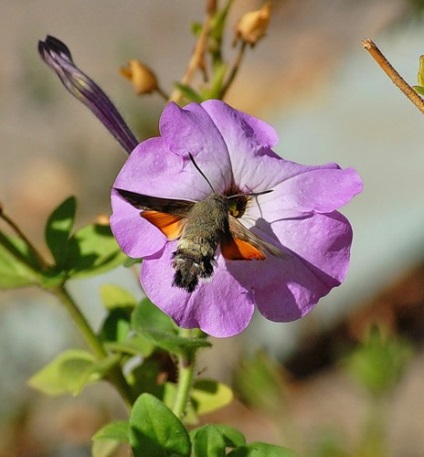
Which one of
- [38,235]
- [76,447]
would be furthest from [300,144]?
[76,447]

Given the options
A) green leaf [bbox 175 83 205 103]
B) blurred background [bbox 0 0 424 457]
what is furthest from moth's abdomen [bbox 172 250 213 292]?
blurred background [bbox 0 0 424 457]

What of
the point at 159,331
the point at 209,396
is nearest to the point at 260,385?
the point at 209,396

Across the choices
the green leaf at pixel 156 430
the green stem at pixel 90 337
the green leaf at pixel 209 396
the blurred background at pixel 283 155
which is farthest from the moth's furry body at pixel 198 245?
the blurred background at pixel 283 155

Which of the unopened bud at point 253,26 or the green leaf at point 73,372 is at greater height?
the unopened bud at point 253,26

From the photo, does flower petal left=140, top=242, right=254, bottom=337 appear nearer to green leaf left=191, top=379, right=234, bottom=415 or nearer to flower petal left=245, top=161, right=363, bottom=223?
flower petal left=245, top=161, right=363, bottom=223

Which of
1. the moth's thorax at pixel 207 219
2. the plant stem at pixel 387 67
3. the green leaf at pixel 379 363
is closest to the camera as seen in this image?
the plant stem at pixel 387 67

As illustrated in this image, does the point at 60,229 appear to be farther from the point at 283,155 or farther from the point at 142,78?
the point at 283,155

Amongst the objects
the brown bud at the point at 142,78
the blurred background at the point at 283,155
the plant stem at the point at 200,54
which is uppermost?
the brown bud at the point at 142,78

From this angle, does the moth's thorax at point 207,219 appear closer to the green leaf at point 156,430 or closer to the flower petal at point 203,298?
the flower petal at point 203,298
